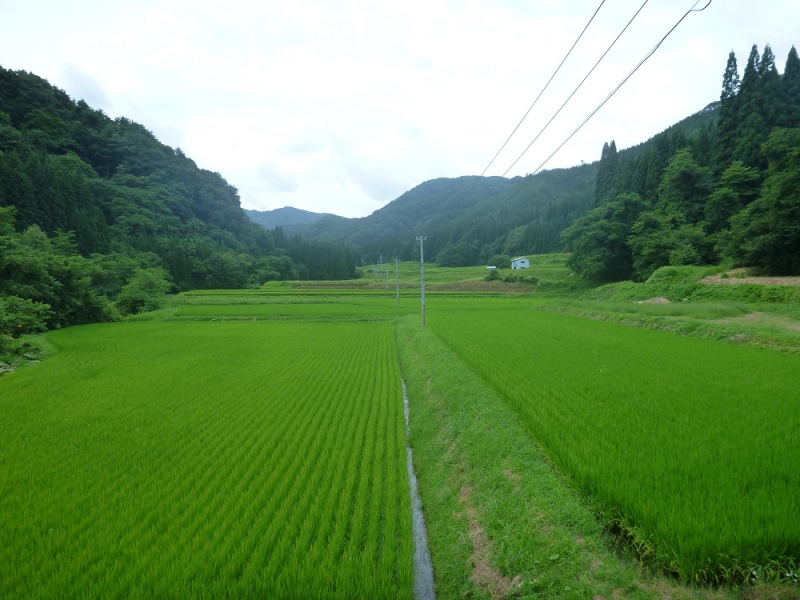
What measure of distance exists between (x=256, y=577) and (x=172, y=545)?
92 cm

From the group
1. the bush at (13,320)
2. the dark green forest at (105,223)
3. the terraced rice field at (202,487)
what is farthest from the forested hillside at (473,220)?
the terraced rice field at (202,487)

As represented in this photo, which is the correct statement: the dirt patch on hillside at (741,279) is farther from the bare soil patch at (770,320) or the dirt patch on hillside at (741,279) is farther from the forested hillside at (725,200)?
the bare soil patch at (770,320)

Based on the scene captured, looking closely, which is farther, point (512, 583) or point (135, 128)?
point (135, 128)

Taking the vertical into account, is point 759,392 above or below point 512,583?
above

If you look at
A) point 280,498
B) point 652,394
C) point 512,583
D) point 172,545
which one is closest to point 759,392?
point 652,394

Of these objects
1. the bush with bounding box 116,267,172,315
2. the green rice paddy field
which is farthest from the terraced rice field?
the bush with bounding box 116,267,172,315

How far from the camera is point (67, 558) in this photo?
3301mm

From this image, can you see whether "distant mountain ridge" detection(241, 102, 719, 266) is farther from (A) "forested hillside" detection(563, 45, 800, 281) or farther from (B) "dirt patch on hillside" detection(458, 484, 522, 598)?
(B) "dirt patch on hillside" detection(458, 484, 522, 598)

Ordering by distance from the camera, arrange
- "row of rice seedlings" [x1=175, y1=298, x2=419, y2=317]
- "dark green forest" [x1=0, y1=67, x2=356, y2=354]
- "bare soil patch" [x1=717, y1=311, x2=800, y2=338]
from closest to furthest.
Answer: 1. "bare soil patch" [x1=717, y1=311, x2=800, y2=338]
2. "dark green forest" [x1=0, y1=67, x2=356, y2=354]
3. "row of rice seedlings" [x1=175, y1=298, x2=419, y2=317]

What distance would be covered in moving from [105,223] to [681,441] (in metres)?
59.2

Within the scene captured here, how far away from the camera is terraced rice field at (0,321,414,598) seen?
315cm

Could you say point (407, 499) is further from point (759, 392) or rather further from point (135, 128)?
point (135, 128)

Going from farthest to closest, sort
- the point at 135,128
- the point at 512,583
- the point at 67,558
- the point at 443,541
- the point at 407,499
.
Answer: the point at 135,128
the point at 407,499
the point at 443,541
the point at 67,558
the point at 512,583

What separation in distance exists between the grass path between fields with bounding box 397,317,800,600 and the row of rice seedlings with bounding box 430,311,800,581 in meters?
0.19
